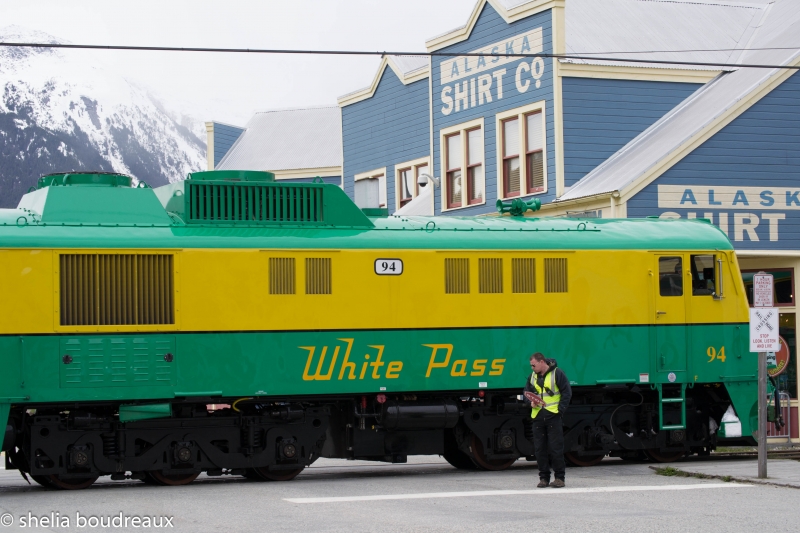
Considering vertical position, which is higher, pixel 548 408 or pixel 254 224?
pixel 254 224

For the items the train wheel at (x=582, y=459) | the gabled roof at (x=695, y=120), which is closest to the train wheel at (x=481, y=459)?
the train wheel at (x=582, y=459)

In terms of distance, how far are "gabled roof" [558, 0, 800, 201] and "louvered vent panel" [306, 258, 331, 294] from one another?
928 cm

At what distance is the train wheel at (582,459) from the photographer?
17.9 m

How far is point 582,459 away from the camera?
1803 centimetres

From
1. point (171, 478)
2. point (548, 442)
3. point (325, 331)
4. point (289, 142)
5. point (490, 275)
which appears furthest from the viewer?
point (289, 142)

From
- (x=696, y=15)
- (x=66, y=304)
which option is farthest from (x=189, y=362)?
(x=696, y=15)

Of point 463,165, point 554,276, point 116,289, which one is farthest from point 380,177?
point 116,289

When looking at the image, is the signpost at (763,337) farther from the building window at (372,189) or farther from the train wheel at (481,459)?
the building window at (372,189)

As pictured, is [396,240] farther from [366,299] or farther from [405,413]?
[405,413]

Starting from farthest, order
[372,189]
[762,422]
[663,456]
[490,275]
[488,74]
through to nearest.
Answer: [372,189], [488,74], [663,456], [490,275], [762,422]

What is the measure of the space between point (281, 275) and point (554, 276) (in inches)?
161

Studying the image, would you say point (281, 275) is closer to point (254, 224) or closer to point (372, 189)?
point (254, 224)

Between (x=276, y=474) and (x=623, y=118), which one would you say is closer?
(x=276, y=474)

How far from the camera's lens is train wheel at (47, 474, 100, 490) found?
15.2 metres
